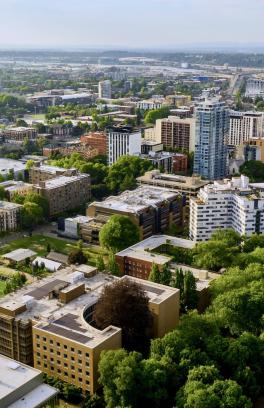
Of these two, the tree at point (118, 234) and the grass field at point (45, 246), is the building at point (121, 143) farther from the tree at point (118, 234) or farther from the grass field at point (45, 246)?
the tree at point (118, 234)

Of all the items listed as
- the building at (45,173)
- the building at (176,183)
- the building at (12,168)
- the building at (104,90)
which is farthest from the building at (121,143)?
the building at (104,90)

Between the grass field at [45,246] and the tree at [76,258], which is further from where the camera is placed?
the grass field at [45,246]

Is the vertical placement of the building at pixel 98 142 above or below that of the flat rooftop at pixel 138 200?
above

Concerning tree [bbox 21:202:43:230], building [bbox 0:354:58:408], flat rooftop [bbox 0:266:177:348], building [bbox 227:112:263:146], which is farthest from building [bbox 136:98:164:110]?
building [bbox 0:354:58:408]

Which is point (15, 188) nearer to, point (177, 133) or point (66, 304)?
point (66, 304)

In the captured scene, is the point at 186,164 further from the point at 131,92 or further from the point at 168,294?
the point at 131,92

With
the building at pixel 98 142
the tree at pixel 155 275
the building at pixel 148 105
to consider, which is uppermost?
the building at pixel 148 105
